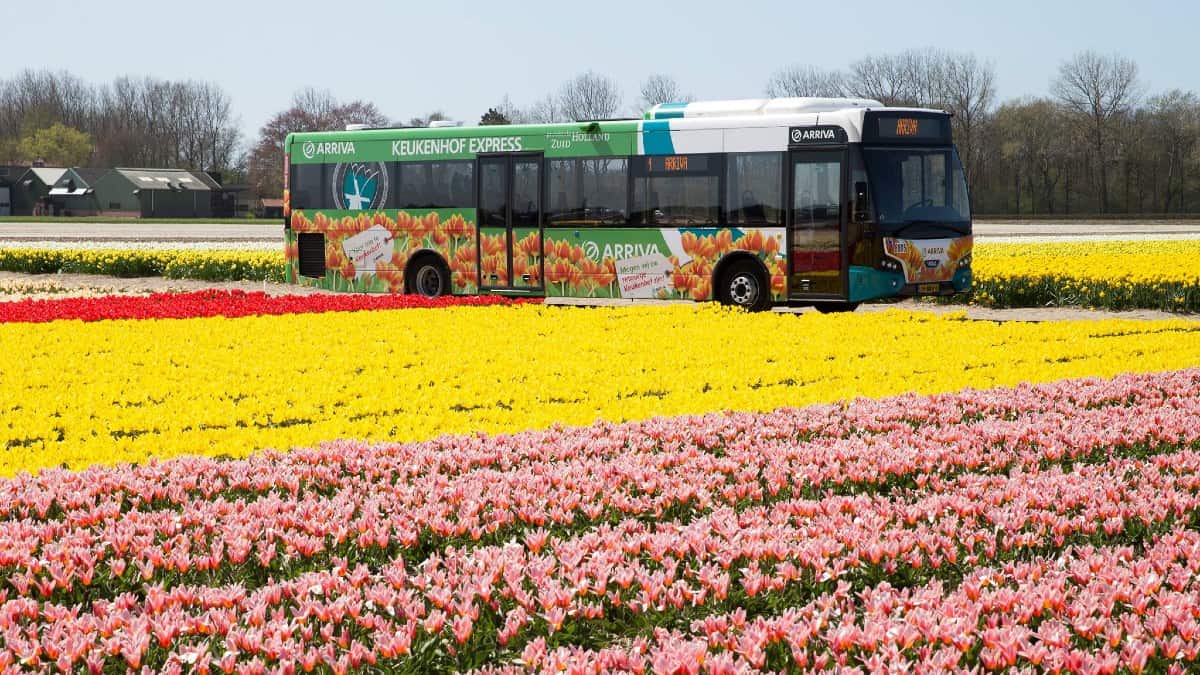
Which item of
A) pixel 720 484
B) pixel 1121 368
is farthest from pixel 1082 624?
pixel 1121 368

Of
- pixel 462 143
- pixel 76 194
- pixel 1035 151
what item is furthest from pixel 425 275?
pixel 76 194

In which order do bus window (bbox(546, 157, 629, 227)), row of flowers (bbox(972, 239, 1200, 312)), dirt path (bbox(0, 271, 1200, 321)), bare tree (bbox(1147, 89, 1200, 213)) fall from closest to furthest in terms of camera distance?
bus window (bbox(546, 157, 629, 227))
dirt path (bbox(0, 271, 1200, 321))
row of flowers (bbox(972, 239, 1200, 312))
bare tree (bbox(1147, 89, 1200, 213))

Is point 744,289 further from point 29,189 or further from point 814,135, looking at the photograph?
point 29,189

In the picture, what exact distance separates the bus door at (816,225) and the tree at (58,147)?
11147cm

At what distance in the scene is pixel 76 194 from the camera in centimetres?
10656

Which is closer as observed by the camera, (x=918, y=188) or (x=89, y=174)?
(x=918, y=188)

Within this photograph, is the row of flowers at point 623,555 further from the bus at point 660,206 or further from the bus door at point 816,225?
the bus at point 660,206

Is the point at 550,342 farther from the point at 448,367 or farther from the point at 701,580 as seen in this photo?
the point at 701,580

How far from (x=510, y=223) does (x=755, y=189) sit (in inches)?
166

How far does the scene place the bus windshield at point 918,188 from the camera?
62.7 ft

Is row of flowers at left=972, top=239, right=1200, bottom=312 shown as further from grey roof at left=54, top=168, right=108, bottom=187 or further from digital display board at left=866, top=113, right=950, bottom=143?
grey roof at left=54, top=168, right=108, bottom=187

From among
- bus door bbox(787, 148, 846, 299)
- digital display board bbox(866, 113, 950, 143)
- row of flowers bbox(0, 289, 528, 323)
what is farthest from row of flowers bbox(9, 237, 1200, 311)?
digital display board bbox(866, 113, 950, 143)

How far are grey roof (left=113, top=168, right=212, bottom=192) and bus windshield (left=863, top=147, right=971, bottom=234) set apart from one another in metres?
91.4

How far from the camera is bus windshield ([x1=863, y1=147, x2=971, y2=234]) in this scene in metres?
19.1
